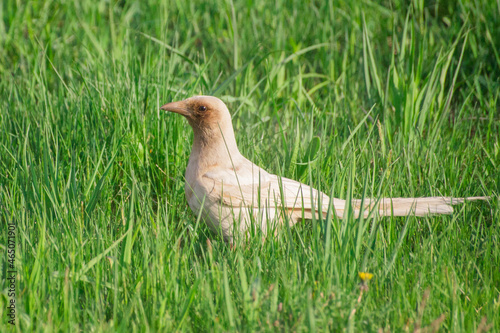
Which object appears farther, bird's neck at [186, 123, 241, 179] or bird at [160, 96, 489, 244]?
bird's neck at [186, 123, 241, 179]

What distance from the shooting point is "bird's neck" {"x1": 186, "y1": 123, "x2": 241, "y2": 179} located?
3094 millimetres

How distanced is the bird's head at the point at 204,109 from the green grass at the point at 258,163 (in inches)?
17.0

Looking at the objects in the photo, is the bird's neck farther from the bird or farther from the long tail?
the long tail

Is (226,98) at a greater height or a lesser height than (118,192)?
greater

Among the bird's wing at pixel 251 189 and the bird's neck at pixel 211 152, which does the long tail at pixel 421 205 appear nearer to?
the bird's wing at pixel 251 189

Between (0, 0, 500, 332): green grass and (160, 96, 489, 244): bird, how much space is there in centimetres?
12

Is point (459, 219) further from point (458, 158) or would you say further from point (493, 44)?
point (493, 44)

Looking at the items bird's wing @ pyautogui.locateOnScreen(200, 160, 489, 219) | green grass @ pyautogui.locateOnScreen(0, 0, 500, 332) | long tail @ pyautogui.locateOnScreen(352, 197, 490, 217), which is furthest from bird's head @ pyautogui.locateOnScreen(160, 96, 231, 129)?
long tail @ pyautogui.locateOnScreen(352, 197, 490, 217)

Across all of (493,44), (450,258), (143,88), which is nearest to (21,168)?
(143,88)

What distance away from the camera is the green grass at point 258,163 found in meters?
2.16

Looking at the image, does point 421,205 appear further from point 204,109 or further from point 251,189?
point 204,109

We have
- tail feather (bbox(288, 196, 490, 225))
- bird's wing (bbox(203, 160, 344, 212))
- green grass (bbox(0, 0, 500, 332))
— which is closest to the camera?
green grass (bbox(0, 0, 500, 332))

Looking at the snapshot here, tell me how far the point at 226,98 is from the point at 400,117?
3.86 feet

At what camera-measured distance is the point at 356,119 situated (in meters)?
4.26
